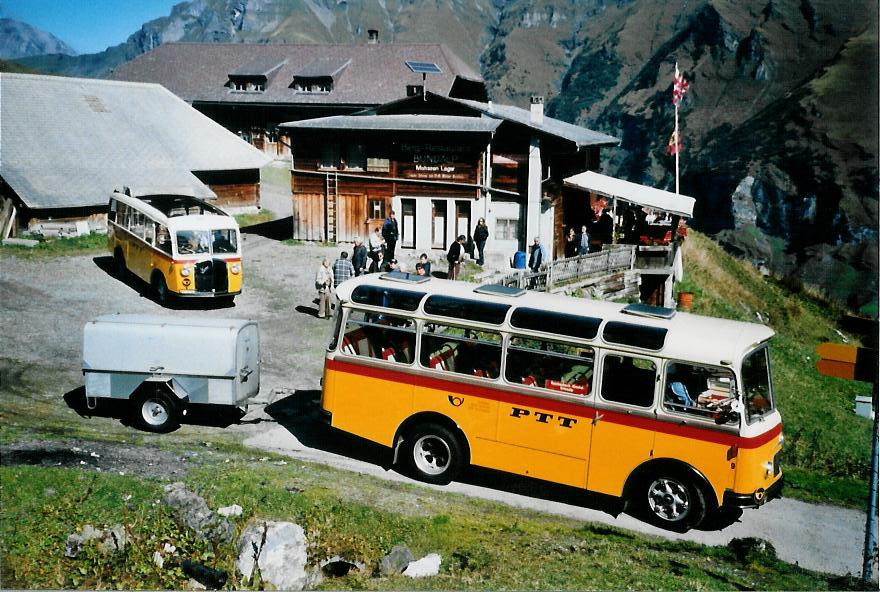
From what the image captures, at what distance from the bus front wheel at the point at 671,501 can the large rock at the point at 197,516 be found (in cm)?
610

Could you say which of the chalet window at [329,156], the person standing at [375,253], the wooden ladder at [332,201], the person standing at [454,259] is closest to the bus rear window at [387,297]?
the person standing at [375,253]

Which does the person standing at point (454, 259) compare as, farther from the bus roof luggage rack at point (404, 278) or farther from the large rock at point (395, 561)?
the large rock at point (395, 561)

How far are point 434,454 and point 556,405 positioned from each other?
242cm

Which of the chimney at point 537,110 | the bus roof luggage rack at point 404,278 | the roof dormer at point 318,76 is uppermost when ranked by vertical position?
the roof dormer at point 318,76

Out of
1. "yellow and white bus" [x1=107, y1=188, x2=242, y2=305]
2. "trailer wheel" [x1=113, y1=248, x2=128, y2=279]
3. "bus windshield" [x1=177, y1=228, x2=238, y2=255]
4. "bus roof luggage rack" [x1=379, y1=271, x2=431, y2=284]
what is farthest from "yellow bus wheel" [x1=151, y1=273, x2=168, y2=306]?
"bus roof luggage rack" [x1=379, y1=271, x2=431, y2=284]

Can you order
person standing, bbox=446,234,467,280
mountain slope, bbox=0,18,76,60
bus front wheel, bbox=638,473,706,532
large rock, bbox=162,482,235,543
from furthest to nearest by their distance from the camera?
person standing, bbox=446,234,467,280
mountain slope, bbox=0,18,76,60
bus front wheel, bbox=638,473,706,532
large rock, bbox=162,482,235,543

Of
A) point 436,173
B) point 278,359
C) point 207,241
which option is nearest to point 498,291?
point 278,359

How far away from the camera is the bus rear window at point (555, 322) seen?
12.7 meters

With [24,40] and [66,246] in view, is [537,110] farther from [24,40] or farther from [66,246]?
[24,40]

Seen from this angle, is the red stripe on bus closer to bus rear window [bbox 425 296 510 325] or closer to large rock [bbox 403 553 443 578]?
bus rear window [bbox 425 296 510 325]

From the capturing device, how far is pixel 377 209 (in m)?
35.2

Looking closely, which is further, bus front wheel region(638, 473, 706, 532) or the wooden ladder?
the wooden ladder

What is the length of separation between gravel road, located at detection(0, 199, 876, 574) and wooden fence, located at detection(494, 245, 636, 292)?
247 inches

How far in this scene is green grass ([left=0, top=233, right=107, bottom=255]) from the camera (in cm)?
2975
